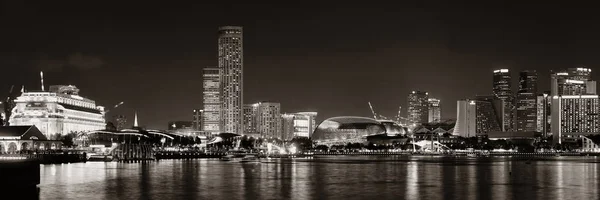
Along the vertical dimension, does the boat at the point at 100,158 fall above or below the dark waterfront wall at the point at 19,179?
below

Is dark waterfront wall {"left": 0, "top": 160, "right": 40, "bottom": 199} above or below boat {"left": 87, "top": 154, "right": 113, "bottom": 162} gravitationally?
above

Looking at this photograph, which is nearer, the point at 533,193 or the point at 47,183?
the point at 533,193

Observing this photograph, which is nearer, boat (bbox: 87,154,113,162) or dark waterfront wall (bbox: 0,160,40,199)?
dark waterfront wall (bbox: 0,160,40,199)

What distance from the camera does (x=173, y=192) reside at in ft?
174

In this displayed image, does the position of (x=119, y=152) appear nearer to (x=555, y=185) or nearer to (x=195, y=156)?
(x=195, y=156)

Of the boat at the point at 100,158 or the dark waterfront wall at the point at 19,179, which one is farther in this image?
the boat at the point at 100,158

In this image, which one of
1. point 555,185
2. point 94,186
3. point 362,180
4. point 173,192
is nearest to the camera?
point 173,192

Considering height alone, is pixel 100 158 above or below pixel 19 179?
below

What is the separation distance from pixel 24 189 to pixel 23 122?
15788cm

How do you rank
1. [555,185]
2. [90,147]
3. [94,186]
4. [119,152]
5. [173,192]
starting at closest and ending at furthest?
1. [173,192]
2. [94,186]
3. [555,185]
4. [119,152]
5. [90,147]

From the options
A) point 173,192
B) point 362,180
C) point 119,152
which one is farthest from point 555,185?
point 119,152

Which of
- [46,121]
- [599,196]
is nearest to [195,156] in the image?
[46,121]

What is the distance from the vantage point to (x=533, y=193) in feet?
176

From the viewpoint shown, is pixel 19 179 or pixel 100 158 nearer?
pixel 19 179
